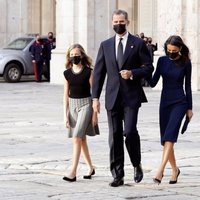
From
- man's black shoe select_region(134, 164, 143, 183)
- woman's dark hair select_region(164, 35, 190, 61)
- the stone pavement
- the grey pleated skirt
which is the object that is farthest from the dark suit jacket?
the stone pavement

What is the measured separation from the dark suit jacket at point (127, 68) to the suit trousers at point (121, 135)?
0.26ft

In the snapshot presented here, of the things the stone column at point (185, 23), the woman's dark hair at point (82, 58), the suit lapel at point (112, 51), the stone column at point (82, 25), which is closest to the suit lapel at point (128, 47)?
the suit lapel at point (112, 51)

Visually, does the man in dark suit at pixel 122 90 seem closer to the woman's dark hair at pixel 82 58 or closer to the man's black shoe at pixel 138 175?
the man's black shoe at pixel 138 175

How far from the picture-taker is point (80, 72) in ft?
39.4

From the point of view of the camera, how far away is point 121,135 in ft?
37.3

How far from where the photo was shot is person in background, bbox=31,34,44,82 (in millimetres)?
34094

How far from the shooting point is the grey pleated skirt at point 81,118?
1188cm

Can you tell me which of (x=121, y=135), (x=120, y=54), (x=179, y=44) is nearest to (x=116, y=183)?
(x=121, y=135)

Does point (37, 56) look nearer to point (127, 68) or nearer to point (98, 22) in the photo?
point (98, 22)

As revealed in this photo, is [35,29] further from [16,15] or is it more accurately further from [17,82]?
[17,82]

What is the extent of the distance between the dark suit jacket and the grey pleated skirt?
52 centimetres

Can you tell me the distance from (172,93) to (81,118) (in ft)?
3.75

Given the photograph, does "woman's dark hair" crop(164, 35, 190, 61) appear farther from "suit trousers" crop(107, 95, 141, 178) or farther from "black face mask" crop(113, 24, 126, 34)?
"suit trousers" crop(107, 95, 141, 178)

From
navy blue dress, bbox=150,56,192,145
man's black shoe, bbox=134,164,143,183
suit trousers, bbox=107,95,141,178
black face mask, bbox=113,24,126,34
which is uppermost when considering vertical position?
black face mask, bbox=113,24,126,34
